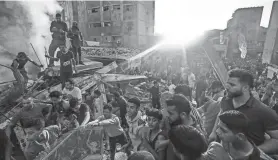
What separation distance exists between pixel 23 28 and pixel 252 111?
478 inches

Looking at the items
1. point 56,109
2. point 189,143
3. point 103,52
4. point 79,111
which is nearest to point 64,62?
point 56,109

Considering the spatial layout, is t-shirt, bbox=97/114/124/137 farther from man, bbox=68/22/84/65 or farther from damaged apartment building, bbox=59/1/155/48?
damaged apartment building, bbox=59/1/155/48

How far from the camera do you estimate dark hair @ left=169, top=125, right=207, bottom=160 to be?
4.58 feet

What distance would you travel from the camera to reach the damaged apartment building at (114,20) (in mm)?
31500

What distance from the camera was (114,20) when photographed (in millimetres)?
32438

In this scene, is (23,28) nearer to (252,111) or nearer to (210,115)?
(210,115)

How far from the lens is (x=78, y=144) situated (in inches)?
108

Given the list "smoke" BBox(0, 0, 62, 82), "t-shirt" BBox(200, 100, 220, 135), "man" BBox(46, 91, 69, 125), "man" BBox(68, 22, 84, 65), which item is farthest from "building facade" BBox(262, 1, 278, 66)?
"smoke" BBox(0, 0, 62, 82)

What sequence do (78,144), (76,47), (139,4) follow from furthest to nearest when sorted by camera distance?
(139,4) → (76,47) → (78,144)

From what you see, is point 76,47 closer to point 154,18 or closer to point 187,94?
point 187,94

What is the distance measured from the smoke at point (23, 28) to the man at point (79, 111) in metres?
6.69

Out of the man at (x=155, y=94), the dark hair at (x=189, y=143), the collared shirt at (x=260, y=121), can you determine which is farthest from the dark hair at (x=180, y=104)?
the man at (x=155, y=94)

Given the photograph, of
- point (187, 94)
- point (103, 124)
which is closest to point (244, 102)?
point (187, 94)

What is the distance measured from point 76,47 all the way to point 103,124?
24.4ft
